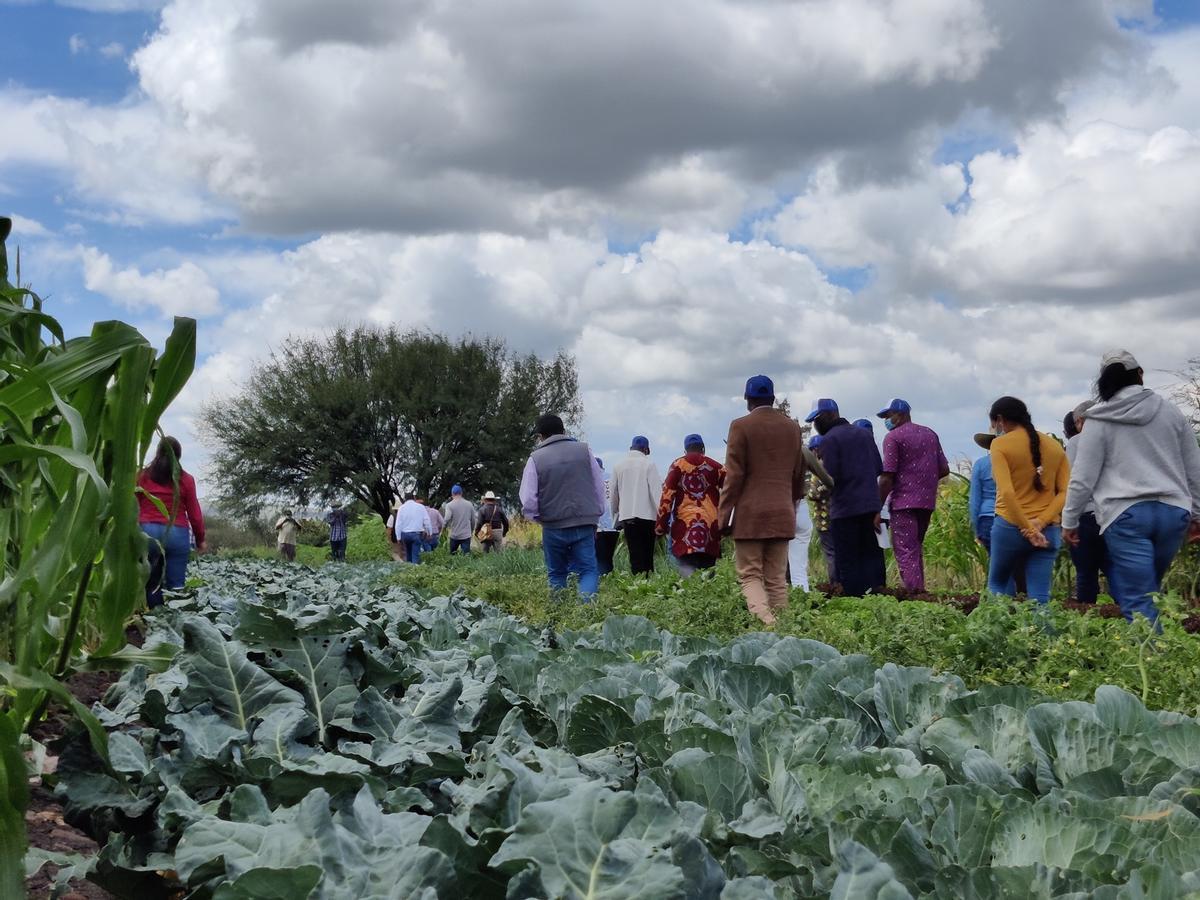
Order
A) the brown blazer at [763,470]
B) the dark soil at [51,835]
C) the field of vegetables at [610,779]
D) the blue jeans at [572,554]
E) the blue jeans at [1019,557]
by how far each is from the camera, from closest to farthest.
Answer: the field of vegetables at [610,779] < the dark soil at [51,835] < the blue jeans at [1019,557] < the brown blazer at [763,470] < the blue jeans at [572,554]

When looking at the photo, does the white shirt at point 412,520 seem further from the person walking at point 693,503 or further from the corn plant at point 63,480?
the corn plant at point 63,480

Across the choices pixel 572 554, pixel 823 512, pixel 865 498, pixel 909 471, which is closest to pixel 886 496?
pixel 909 471

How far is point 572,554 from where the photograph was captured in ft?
30.6

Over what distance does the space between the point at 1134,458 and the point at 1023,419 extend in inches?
60.1

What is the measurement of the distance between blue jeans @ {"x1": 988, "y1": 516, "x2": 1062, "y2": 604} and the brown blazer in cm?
140

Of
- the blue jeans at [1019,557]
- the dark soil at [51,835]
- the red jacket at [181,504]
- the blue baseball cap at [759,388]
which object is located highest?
the blue baseball cap at [759,388]

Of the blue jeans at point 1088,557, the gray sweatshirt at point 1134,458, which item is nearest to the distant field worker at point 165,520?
the gray sweatshirt at point 1134,458

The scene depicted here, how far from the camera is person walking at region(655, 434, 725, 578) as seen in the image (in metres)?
9.78

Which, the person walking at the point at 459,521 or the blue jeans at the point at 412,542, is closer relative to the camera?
the blue jeans at the point at 412,542

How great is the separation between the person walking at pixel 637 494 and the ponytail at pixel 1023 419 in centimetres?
421

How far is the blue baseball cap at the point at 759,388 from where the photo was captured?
7629 mm

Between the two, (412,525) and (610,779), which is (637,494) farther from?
(412,525)

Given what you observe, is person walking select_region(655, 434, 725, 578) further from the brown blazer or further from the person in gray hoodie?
the person in gray hoodie

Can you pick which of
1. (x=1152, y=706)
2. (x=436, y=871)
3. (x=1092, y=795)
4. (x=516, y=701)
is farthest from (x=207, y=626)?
(x=1152, y=706)
